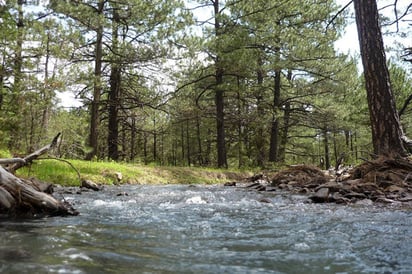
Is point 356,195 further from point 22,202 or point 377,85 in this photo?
point 22,202

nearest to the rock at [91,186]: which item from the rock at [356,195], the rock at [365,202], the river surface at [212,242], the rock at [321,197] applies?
the river surface at [212,242]

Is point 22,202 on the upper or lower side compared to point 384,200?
upper

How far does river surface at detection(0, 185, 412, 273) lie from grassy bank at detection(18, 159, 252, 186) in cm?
378

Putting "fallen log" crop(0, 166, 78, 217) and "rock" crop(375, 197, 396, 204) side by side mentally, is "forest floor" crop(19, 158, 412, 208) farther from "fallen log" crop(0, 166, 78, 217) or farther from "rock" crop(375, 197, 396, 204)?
"fallen log" crop(0, 166, 78, 217)

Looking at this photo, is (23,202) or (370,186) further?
(370,186)

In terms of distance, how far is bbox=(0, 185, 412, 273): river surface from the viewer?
2.05 metres

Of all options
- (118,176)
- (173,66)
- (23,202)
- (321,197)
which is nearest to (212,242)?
(23,202)

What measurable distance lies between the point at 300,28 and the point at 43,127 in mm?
11284

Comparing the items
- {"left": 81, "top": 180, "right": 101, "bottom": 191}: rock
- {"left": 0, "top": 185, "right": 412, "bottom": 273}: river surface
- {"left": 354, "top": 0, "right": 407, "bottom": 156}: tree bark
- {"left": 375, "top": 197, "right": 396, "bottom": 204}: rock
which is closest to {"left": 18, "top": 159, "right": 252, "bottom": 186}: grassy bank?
{"left": 81, "top": 180, "right": 101, "bottom": 191}: rock

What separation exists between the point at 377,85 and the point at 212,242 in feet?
18.0

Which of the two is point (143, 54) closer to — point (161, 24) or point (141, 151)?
point (161, 24)

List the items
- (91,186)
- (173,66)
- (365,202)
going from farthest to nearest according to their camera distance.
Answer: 1. (173,66)
2. (91,186)
3. (365,202)

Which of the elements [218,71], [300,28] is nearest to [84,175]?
[218,71]

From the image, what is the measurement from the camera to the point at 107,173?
10.4m
